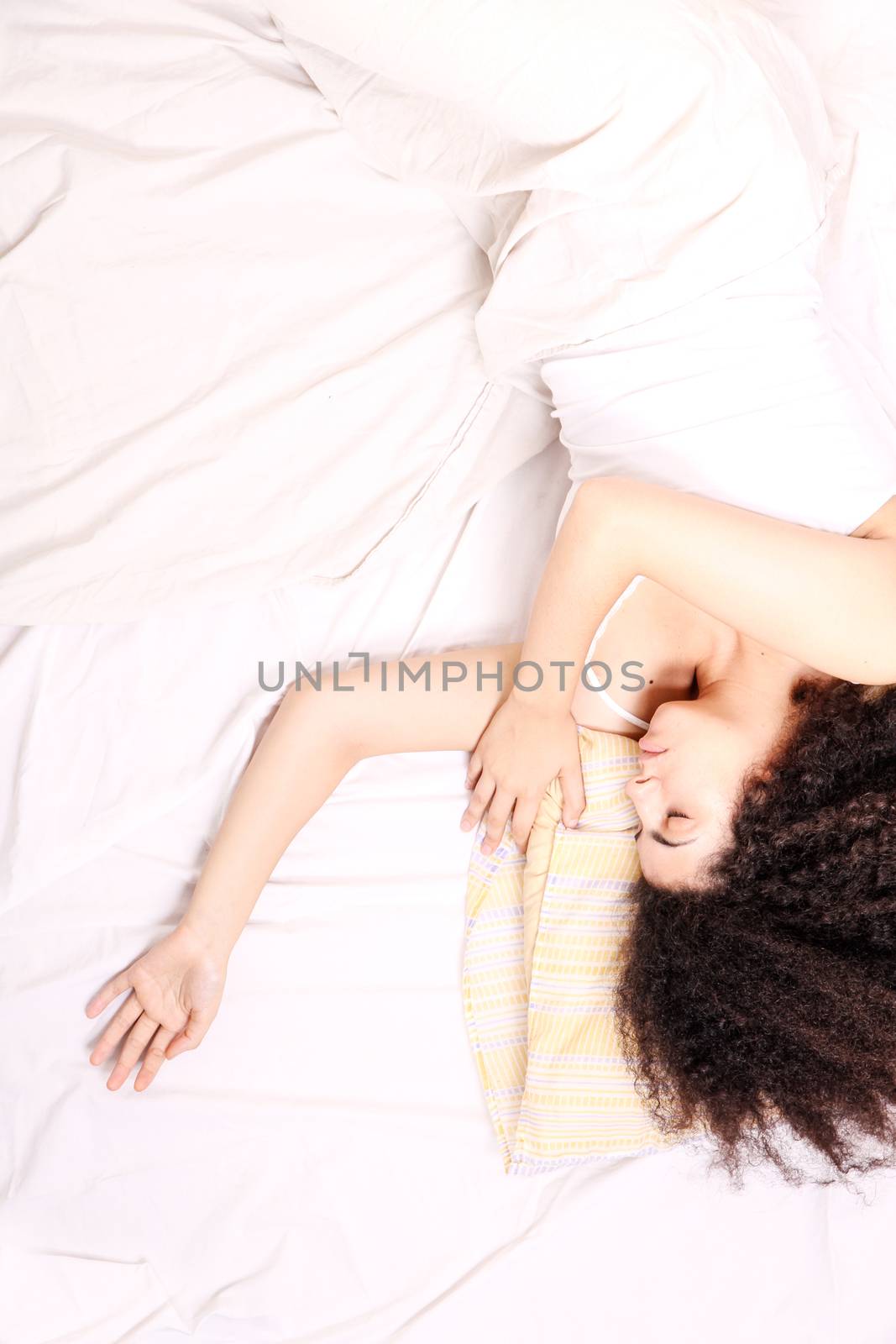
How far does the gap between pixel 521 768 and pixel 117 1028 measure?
0.52 m

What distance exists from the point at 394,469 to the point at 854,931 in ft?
2.25

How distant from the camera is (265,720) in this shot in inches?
46.8

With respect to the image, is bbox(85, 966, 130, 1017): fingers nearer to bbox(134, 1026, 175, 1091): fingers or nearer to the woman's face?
bbox(134, 1026, 175, 1091): fingers

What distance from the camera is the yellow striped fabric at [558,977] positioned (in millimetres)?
1139

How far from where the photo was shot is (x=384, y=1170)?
1.17 m

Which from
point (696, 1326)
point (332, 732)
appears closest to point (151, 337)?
point (332, 732)

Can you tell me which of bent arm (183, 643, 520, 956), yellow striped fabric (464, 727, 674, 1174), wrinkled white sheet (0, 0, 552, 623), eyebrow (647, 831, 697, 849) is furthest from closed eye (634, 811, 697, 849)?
wrinkled white sheet (0, 0, 552, 623)

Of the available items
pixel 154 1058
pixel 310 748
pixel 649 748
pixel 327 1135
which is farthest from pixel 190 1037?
pixel 649 748

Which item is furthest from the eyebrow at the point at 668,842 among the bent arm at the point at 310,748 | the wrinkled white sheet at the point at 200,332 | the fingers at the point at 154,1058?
the fingers at the point at 154,1058

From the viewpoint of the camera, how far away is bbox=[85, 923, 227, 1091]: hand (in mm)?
1115

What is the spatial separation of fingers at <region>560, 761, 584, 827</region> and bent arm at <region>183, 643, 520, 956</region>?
A: 119 millimetres

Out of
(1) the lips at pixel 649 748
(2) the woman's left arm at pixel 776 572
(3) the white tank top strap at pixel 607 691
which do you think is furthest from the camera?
(3) the white tank top strap at pixel 607 691

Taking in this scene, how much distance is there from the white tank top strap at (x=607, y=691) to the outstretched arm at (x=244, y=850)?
19 cm

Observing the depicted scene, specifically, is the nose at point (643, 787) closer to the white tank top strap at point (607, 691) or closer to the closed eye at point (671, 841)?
the closed eye at point (671, 841)
